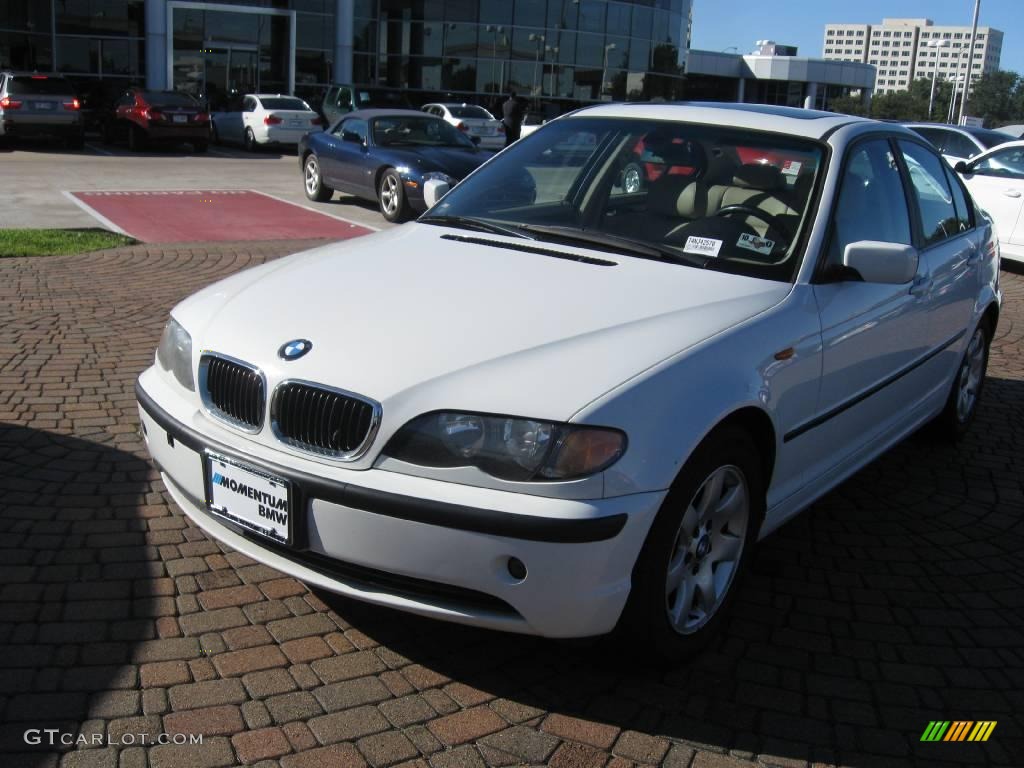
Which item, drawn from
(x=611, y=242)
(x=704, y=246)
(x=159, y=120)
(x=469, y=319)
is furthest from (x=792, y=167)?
→ (x=159, y=120)

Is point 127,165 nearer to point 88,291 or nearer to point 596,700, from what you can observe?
point 88,291

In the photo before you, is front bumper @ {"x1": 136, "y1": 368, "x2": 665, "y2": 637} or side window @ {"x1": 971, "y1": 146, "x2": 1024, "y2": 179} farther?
side window @ {"x1": 971, "y1": 146, "x2": 1024, "y2": 179}

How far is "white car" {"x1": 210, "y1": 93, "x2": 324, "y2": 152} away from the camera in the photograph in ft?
90.8

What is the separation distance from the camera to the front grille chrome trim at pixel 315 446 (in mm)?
3094

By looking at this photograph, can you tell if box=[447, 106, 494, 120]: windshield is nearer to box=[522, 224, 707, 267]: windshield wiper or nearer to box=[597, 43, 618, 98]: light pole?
box=[597, 43, 618, 98]: light pole

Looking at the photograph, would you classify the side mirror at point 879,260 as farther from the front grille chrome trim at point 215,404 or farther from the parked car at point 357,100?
the parked car at point 357,100

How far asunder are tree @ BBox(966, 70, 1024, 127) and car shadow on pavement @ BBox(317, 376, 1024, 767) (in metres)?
70.3

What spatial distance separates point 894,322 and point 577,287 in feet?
5.00

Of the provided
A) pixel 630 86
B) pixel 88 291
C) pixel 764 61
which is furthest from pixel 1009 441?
pixel 764 61

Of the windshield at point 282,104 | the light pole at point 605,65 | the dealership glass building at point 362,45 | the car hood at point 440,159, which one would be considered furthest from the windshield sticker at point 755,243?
the light pole at point 605,65

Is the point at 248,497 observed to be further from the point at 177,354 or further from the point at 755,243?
the point at 755,243

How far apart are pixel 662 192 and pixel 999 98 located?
7670 centimetres

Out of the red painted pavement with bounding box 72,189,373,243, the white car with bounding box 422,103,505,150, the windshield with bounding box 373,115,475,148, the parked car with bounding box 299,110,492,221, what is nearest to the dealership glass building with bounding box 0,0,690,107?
the white car with bounding box 422,103,505,150

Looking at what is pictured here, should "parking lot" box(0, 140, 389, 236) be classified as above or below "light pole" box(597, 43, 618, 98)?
below
